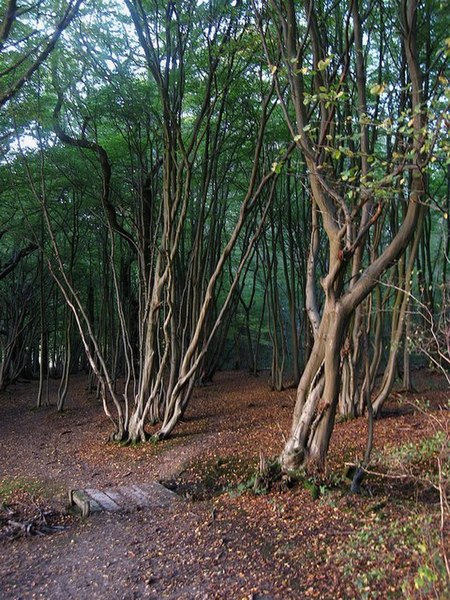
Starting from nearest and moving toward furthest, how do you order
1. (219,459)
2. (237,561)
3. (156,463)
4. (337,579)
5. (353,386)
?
(337,579) < (237,561) < (219,459) < (156,463) < (353,386)

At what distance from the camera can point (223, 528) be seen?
468 cm

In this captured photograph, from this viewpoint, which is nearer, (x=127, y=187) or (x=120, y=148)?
(x=120, y=148)

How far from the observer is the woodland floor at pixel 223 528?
3.43 meters

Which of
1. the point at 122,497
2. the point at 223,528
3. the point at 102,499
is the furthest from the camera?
the point at 122,497

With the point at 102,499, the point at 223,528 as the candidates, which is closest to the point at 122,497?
the point at 102,499

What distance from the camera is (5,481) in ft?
24.0

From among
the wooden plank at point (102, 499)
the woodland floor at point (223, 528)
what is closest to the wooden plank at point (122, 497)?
the wooden plank at point (102, 499)

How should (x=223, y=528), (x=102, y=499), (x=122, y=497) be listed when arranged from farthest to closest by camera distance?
(x=122, y=497)
(x=102, y=499)
(x=223, y=528)

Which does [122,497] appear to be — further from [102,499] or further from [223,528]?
[223,528]

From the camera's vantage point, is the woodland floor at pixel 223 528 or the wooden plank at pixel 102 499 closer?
the woodland floor at pixel 223 528

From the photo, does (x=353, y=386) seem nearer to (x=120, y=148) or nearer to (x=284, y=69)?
(x=284, y=69)

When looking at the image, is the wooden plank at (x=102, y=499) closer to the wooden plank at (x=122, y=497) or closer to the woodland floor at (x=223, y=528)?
the wooden plank at (x=122, y=497)

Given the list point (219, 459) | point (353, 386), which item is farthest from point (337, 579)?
point (353, 386)

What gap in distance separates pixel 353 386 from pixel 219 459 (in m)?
2.88
